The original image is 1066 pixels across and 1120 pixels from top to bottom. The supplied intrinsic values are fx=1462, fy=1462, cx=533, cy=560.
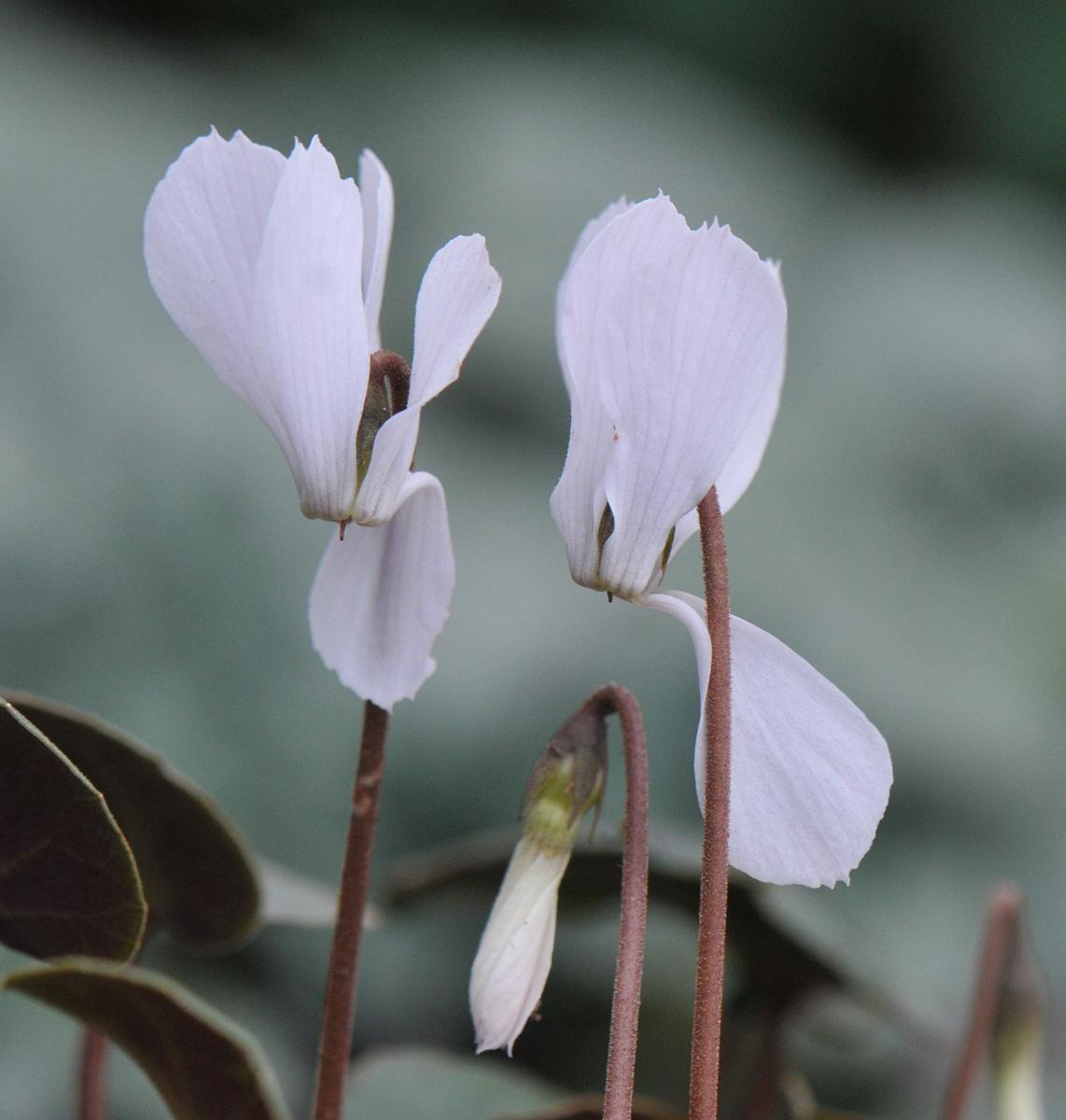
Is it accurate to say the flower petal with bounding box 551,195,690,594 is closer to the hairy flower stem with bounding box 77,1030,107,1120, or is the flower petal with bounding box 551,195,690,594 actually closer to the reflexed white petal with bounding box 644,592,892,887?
the reflexed white petal with bounding box 644,592,892,887

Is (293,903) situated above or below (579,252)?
below

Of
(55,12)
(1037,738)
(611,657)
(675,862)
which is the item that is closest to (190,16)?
(55,12)

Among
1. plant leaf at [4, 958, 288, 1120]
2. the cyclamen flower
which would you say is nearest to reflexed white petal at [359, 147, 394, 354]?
the cyclamen flower

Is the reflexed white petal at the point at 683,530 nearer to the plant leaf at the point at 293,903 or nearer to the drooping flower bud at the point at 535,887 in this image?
the drooping flower bud at the point at 535,887

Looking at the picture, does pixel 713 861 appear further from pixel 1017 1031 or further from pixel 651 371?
pixel 1017 1031

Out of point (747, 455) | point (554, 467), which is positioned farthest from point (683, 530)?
point (554, 467)

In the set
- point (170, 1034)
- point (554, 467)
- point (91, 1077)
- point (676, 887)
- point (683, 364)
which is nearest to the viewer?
point (683, 364)
